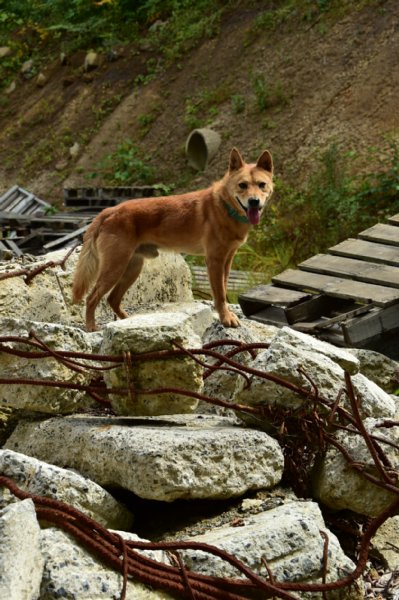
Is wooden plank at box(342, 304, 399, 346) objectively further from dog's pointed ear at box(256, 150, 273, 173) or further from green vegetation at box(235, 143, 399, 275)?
green vegetation at box(235, 143, 399, 275)

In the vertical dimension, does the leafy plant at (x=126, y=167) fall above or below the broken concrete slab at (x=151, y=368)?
below

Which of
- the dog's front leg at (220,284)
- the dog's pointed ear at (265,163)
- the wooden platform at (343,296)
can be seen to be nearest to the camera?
the dog's front leg at (220,284)

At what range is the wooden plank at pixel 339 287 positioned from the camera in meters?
7.99

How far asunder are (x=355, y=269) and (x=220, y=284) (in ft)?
7.17

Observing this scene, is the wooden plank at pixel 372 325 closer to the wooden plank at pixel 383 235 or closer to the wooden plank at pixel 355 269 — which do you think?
the wooden plank at pixel 355 269

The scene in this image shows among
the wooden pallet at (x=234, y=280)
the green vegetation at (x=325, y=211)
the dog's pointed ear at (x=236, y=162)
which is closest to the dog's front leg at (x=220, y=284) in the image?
the dog's pointed ear at (x=236, y=162)

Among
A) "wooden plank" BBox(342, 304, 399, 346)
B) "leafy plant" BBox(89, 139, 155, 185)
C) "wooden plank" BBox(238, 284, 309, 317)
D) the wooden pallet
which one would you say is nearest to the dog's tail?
"wooden plank" BBox(238, 284, 309, 317)

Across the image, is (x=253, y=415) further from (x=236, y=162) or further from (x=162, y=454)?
(x=236, y=162)

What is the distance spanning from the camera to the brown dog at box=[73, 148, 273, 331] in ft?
22.0

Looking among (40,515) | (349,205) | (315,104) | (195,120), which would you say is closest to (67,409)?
(40,515)

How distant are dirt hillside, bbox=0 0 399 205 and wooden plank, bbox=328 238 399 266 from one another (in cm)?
726

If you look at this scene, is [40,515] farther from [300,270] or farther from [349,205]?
[349,205]

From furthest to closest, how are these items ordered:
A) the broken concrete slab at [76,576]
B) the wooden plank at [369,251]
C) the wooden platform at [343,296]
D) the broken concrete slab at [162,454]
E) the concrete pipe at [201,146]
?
the concrete pipe at [201,146] → the wooden plank at [369,251] → the wooden platform at [343,296] → the broken concrete slab at [162,454] → the broken concrete slab at [76,576]

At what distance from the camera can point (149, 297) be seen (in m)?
7.32
